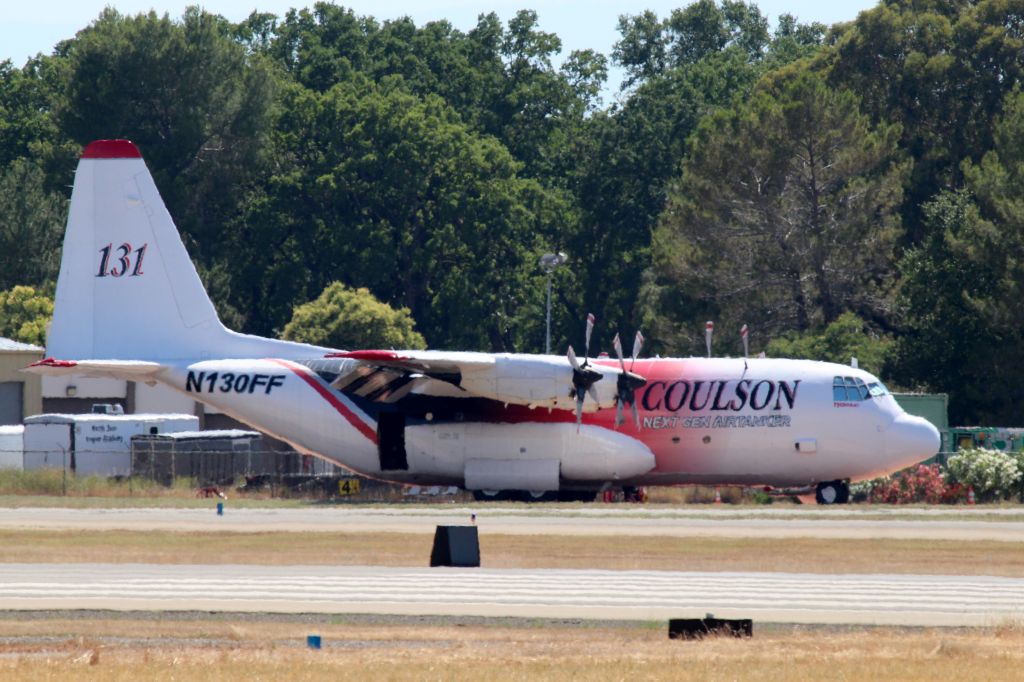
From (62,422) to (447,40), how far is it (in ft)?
236

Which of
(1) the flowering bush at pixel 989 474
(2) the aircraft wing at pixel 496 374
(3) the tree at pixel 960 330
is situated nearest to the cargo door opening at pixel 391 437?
(2) the aircraft wing at pixel 496 374

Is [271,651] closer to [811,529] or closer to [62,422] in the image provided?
[811,529]

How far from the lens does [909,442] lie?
42.5 m

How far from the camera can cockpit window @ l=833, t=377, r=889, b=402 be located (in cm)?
4300

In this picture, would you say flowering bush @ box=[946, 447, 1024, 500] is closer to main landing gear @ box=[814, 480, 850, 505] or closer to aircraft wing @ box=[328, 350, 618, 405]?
main landing gear @ box=[814, 480, 850, 505]

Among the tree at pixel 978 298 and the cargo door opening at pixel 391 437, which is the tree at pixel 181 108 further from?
the cargo door opening at pixel 391 437

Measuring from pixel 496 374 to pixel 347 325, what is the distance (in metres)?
37.9

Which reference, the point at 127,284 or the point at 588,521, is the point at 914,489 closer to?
the point at 588,521

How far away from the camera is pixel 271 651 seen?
17688 mm

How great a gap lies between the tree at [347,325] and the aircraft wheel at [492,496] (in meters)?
33.3

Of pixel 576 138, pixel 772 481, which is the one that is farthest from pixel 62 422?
pixel 576 138

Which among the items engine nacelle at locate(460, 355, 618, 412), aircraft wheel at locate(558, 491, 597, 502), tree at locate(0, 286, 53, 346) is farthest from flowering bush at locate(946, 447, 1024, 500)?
tree at locate(0, 286, 53, 346)

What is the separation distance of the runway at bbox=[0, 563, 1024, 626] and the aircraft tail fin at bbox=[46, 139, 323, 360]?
18.9 m

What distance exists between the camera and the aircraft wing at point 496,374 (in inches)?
1630
